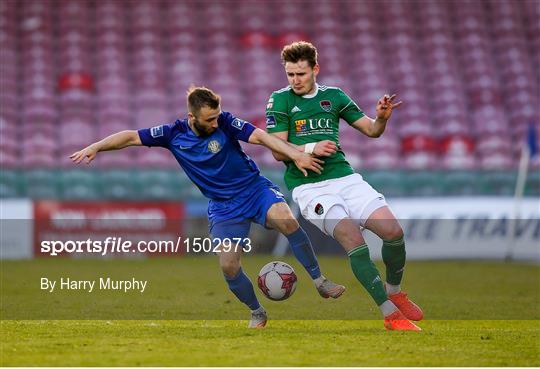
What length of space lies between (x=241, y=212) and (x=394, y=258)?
1284 millimetres

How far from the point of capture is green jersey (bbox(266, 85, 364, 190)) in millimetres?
8562

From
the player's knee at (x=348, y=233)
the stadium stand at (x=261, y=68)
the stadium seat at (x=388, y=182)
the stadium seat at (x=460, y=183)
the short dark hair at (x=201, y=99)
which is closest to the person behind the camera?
the short dark hair at (x=201, y=99)

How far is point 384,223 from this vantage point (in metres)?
8.38

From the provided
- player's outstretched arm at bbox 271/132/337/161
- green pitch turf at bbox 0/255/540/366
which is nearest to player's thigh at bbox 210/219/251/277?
green pitch turf at bbox 0/255/540/366

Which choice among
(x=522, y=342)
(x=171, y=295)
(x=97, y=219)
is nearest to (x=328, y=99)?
(x=522, y=342)

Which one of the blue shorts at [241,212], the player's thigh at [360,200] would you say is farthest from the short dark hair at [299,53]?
the blue shorts at [241,212]

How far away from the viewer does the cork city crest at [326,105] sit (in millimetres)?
8617

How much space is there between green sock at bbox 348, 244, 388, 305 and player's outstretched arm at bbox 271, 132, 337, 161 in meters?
0.78

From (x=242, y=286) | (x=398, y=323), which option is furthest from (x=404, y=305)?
(x=242, y=286)

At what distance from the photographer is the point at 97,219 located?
18.1 metres

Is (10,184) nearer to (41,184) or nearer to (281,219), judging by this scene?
(41,184)

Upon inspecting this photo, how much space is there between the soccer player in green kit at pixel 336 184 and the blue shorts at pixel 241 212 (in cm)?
25

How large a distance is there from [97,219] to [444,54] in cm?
986

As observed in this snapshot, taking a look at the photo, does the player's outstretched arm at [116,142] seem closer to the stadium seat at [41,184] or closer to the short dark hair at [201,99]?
the short dark hair at [201,99]
